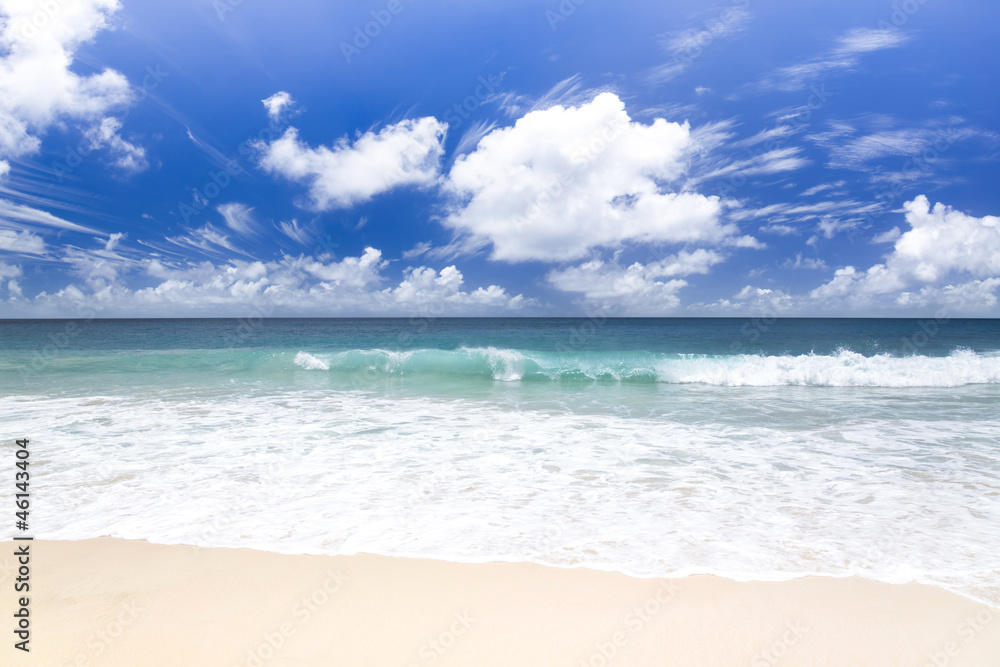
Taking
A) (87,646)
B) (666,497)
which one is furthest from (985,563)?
(87,646)

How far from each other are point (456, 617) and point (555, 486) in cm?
256

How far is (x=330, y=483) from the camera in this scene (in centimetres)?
545

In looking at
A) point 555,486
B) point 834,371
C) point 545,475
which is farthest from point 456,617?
point 834,371

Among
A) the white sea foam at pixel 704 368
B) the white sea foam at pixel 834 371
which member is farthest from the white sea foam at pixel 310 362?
the white sea foam at pixel 834 371

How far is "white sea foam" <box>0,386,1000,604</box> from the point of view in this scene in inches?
149

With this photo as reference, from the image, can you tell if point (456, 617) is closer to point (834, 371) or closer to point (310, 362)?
point (834, 371)

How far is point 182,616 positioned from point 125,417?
823 centimetres

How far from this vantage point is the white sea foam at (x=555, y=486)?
379 centimetres

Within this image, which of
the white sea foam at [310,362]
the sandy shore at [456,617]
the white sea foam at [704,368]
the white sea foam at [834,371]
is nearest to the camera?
the sandy shore at [456,617]

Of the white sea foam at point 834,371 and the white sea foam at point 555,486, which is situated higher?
the white sea foam at point 834,371

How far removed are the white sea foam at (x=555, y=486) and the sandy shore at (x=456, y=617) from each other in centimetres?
27

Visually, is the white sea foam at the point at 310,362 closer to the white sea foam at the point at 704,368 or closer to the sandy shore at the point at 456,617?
the white sea foam at the point at 704,368

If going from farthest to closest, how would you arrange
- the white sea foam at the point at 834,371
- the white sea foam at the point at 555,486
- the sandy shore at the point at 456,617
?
the white sea foam at the point at 834,371 → the white sea foam at the point at 555,486 → the sandy shore at the point at 456,617

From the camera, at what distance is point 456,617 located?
2939 mm
